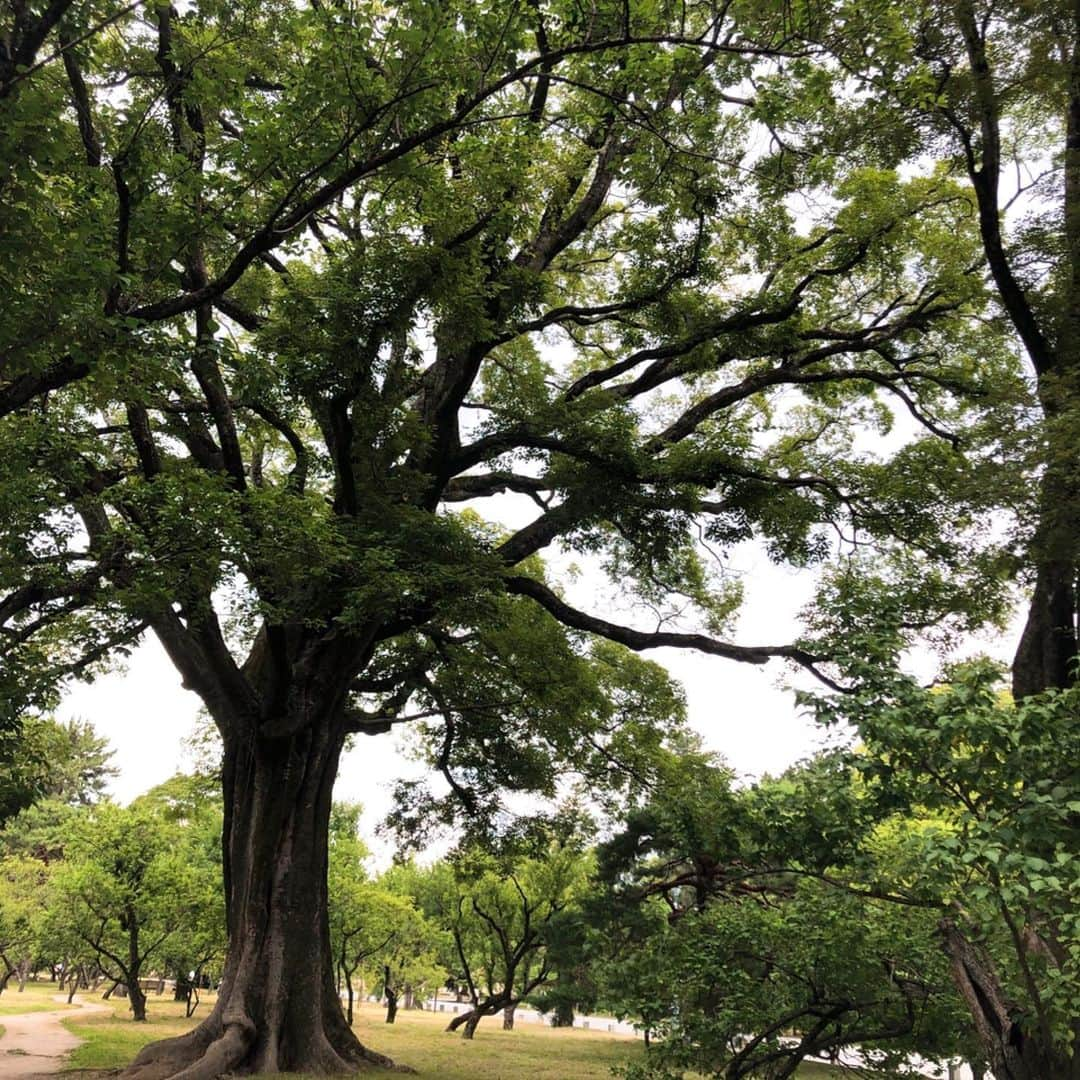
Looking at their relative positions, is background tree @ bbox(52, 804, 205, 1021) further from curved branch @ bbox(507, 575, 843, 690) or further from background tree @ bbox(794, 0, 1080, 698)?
background tree @ bbox(794, 0, 1080, 698)

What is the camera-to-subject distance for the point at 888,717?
3809 millimetres

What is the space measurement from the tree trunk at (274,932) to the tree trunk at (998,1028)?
6.86 metres

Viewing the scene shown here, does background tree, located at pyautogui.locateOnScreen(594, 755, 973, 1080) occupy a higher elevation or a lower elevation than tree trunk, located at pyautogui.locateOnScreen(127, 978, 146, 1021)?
higher

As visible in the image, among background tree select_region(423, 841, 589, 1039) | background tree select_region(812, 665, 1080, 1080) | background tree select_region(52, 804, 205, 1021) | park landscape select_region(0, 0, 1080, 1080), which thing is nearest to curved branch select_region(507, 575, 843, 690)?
park landscape select_region(0, 0, 1080, 1080)

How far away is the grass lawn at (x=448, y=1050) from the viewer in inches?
453

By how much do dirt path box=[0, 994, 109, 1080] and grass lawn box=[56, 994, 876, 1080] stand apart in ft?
0.86

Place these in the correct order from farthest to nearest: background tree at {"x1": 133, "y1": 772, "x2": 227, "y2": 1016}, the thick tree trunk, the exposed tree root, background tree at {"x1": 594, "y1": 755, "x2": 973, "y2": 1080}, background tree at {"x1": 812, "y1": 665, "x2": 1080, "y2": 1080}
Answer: background tree at {"x1": 133, "y1": 772, "x2": 227, "y2": 1016} < the exposed tree root < the thick tree trunk < background tree at {"x1": 594, "y1": 755, "x2": 973, "y2": 1080} < background tree at {"x1": 812, "y1": 665, "x2": 1080, "y2": 1080}

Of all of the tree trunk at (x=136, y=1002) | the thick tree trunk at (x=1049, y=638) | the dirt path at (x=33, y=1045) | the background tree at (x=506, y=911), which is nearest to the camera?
the thick tree trunk at (x=1049, y=638)

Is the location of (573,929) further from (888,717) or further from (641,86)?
(641,86)

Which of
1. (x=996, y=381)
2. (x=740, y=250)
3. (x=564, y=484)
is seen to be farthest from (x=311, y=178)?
(x=996, y=381)

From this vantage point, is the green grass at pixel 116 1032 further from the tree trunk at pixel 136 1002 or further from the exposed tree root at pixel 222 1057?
the exposed tree root at pixel 222 1057

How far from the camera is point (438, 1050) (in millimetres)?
15094

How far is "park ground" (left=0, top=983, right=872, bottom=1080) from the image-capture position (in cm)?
1118

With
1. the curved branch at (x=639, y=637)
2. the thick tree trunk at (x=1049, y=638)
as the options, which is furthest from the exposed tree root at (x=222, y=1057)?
the thick tree trunk at (x=1049, y=638)
